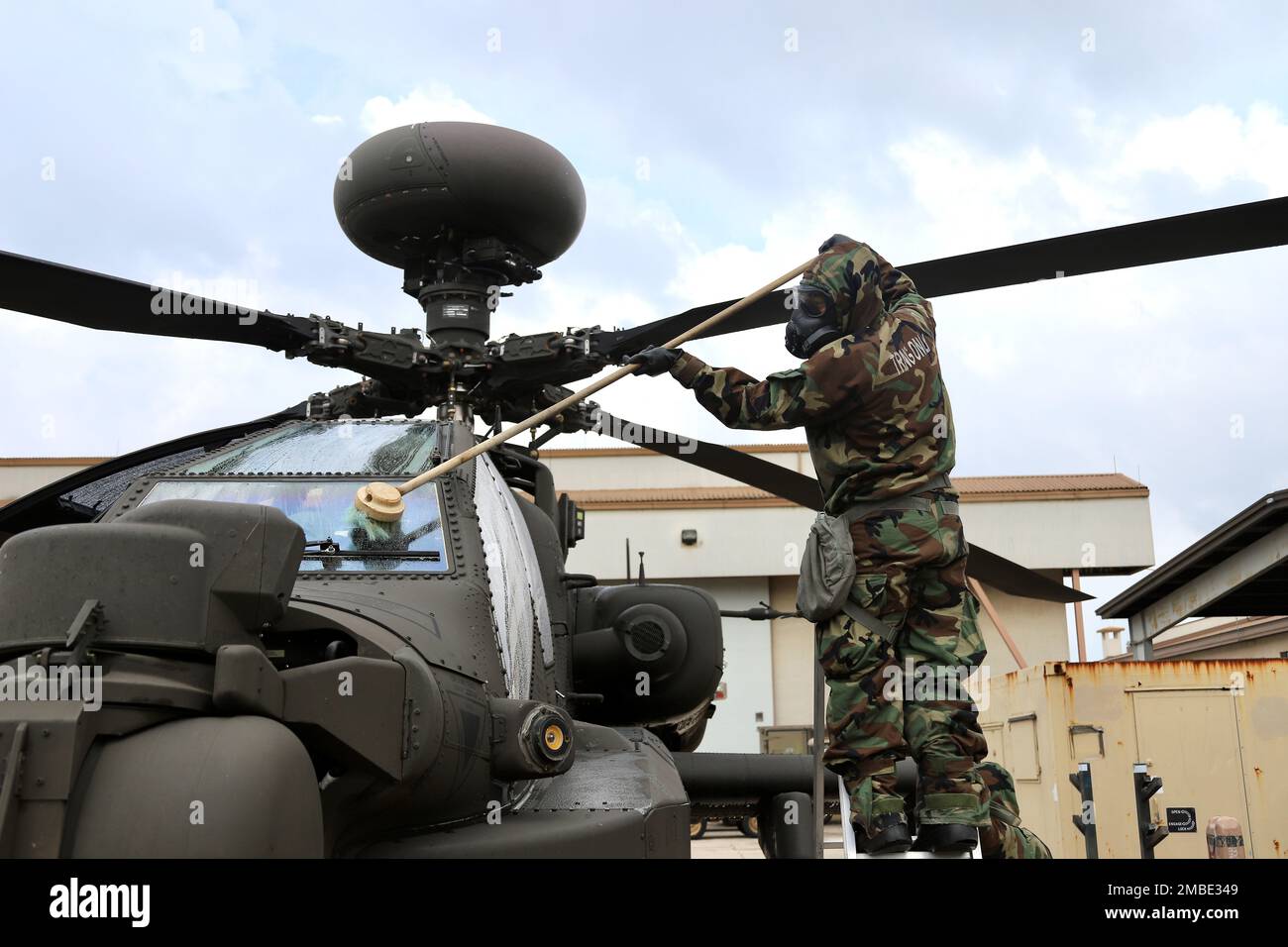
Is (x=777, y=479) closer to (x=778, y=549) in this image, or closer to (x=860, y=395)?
(x=860, y=395)

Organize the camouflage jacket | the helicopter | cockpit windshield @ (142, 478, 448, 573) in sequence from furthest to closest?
the camouflage jacket < cockpit windshield @ (142, 478, 448, 573) < the helicopter

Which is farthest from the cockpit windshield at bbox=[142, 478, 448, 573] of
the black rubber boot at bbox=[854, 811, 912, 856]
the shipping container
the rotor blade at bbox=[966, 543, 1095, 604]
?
the shipping container

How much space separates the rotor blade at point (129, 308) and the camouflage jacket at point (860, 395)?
2.45 meters

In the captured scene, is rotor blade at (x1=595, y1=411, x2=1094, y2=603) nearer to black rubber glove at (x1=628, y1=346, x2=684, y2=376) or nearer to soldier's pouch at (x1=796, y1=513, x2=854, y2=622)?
black rubber glove at (x1=628, y1=346, x2=684, y2=376)

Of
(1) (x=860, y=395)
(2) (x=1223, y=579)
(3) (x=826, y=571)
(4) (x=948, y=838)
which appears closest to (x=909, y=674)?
(3) (x=826, y=571)

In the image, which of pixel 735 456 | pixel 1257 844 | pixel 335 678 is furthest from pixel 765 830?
pixel 1257 844

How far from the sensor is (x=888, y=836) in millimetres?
3400

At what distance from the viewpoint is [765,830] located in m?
6.02

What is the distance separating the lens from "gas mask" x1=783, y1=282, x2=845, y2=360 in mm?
3932

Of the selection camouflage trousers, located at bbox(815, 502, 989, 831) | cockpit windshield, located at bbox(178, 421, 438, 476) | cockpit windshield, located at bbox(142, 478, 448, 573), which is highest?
cockpit windshield, located at bbox(178, 421, 438, 476)

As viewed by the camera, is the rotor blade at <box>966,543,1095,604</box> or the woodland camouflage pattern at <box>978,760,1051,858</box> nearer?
the woodland camouflage pattern at <box>978,760,1051,858</box>

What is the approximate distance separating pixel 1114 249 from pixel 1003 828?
208cm
